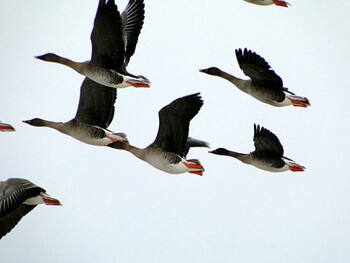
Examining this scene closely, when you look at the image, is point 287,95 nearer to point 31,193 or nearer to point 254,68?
point 254,68

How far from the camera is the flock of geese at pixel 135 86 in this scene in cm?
2869

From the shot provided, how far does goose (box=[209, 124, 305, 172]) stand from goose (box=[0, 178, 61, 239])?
194 inches

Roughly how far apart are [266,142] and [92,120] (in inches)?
141

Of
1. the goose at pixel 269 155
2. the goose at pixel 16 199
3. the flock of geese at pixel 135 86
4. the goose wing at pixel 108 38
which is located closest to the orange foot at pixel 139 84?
the flock of geese at pixel 135 86

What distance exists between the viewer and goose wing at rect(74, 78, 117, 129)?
30812 millimetres

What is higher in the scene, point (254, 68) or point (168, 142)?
point (254, 68)

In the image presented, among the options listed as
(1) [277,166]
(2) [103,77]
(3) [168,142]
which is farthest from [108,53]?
(1) [277,166]

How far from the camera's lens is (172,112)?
30047mm

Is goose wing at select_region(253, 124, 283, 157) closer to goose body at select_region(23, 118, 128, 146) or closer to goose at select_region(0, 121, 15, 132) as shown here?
goose body at select_region(23, 118, 128, 146)

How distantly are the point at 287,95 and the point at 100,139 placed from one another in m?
3.85

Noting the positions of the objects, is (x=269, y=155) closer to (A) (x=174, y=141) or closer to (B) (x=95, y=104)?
(A) (x=174, y=141)

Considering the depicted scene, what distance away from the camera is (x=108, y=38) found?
28.9m

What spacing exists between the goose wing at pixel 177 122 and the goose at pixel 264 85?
1.11 meters

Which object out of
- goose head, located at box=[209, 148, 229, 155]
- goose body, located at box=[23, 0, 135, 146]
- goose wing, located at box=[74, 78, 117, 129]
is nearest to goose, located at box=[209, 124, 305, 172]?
goose head, located at box=[209, 148, 229, 155]
